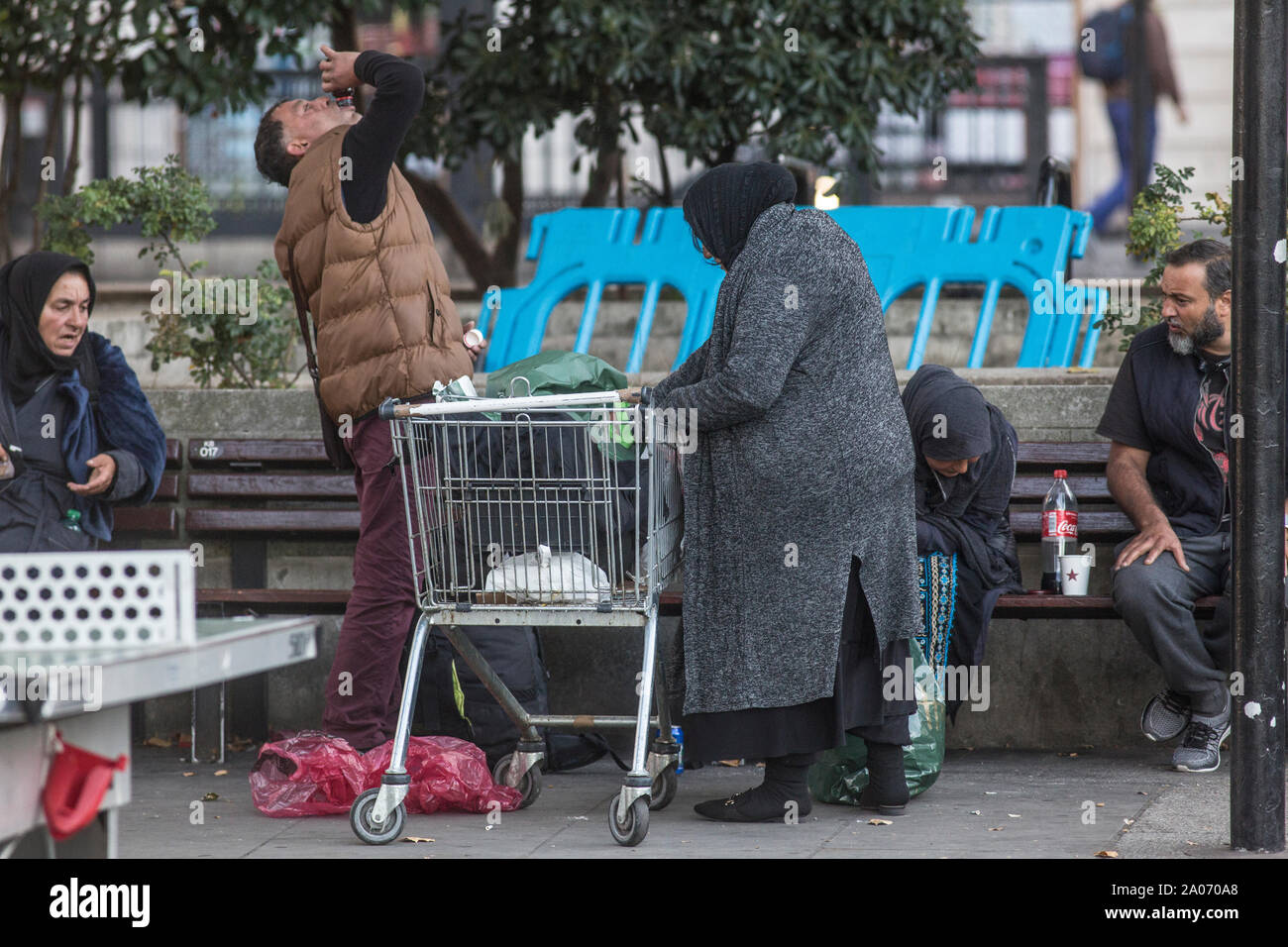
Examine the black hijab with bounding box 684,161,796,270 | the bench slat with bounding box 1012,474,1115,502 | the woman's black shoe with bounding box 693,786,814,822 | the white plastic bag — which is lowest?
the woman's black shoe with bounding box 693,786,814,822

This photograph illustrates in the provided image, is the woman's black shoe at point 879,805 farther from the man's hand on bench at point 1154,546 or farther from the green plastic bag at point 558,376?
the green plastic bag at point 558,376

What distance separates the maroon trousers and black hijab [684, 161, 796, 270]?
46.3 inches

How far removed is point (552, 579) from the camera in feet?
15.0

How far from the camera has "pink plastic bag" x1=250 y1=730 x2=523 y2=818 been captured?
5004mm

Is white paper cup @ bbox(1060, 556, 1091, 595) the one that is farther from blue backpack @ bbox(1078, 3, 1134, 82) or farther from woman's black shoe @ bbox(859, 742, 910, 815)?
blue backpack @ bbox(1078, 3, 1134, 82)

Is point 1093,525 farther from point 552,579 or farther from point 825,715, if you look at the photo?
point 552,579

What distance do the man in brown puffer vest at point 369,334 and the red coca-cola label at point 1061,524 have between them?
6.66 feet

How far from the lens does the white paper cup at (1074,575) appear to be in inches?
222

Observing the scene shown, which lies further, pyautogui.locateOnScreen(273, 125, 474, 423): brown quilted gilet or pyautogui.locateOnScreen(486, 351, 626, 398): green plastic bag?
pyautogui.locateOnScreen(273, 125, 474, 423): brown quilted gilet

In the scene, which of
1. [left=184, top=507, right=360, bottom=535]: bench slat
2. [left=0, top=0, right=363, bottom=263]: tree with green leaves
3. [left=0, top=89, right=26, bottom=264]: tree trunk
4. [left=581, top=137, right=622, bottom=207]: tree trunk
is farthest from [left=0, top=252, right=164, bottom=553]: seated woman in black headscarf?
[left=581, top=137, right=622, bottom=207]: tree trunk

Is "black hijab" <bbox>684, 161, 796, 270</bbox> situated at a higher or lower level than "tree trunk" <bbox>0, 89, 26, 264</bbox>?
lower

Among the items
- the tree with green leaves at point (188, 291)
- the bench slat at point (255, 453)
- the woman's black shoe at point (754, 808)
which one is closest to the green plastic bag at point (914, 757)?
the woman's black shoe at point (754, 808)

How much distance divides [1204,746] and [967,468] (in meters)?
1.17

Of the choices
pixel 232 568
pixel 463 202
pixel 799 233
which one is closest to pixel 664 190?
pixel 232 568
